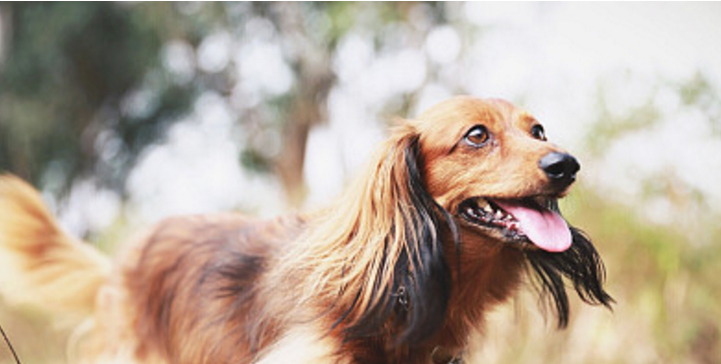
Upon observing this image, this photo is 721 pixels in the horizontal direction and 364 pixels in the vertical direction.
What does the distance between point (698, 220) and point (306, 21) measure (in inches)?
303

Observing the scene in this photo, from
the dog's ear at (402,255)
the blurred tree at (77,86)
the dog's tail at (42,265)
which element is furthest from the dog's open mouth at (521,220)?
the blurred tree at (77,86)

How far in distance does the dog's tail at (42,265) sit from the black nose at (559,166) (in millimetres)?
2770

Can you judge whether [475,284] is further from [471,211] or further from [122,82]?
[122,82]

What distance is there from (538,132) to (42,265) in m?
3.01

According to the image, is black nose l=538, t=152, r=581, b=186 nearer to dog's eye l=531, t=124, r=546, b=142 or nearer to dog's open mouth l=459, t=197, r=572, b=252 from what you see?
dog's open mouth l=459, t=197, r=572, b=252

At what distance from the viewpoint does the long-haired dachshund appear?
274cm

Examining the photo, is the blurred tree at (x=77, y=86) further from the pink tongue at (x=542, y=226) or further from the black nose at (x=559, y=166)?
the black nose at (x=559, y=166)

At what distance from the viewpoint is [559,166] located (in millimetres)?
2627

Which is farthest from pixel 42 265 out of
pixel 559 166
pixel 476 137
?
pixel 559 166

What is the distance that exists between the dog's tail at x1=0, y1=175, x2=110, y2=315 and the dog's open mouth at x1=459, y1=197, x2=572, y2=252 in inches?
96.7

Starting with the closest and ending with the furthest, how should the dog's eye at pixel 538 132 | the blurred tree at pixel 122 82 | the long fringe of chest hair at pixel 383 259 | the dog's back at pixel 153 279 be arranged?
1. the long fringe of chest hair at pixel 383 259
2. the dog's eye at pixel 538 132
3. the dog's back at pixel 153 279
4. the blurred tree at pixel 122 82

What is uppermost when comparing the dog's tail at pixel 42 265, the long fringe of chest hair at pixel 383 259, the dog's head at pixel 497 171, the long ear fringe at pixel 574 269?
the dog's head at pixel 497 171

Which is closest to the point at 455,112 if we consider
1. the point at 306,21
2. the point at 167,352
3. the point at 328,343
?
the point at 328,343

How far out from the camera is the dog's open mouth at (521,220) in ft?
8.86
